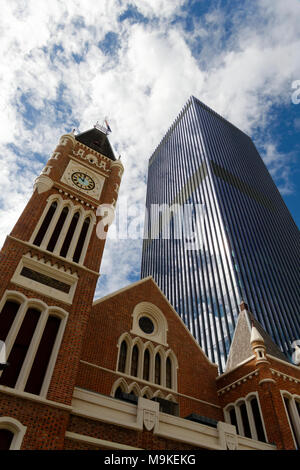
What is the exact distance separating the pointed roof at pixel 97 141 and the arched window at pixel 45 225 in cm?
936

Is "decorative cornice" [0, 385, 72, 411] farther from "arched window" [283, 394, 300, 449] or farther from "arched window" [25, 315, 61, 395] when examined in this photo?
"arched window" [283, 394, 300, 449]

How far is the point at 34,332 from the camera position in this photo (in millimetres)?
15047

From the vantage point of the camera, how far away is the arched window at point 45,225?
64.0 feet

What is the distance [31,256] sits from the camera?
17.6 metres

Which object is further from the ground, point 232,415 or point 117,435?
point 232,415

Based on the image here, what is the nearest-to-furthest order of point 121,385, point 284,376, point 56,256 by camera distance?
point 56,256
point 121,385
point 284,376

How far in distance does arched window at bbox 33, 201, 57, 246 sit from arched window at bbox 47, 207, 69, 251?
52cm

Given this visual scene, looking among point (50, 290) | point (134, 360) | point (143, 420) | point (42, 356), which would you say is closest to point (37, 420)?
point (42, 356)

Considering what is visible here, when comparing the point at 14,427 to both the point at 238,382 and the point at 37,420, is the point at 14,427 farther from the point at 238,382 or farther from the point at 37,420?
the point at 238,382

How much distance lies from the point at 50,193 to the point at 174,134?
110 m

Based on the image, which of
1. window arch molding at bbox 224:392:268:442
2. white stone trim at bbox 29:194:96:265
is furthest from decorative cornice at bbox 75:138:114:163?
window arch molding at bbox 224:392:268:442

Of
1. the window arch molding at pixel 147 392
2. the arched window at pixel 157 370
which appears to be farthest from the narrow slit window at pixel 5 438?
the arched window at pixel 157 370

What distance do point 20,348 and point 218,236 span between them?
66.0 m
